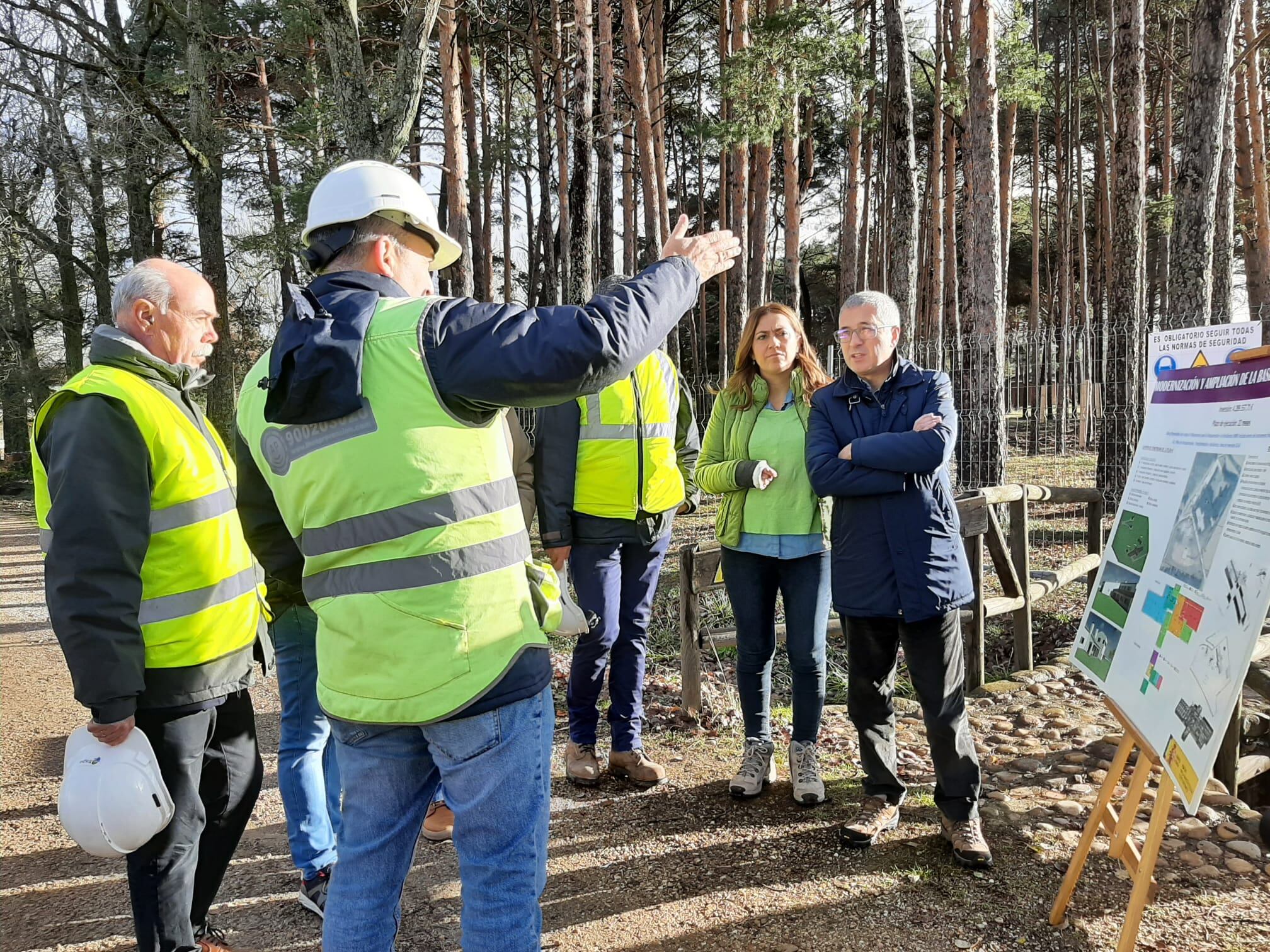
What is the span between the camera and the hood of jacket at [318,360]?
5.23 feet

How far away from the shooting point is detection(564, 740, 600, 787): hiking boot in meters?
3.95

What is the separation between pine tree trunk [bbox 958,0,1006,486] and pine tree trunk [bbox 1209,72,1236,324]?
8.12 feet

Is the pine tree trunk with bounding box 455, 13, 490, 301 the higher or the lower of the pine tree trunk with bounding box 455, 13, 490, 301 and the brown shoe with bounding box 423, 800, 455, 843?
the higher

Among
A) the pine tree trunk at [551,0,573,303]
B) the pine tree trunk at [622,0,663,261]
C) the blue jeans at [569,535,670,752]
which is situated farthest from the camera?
the pine tree trunk at [551,0,573,303]

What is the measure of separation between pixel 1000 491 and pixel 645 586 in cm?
266

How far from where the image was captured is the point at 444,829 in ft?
11.6

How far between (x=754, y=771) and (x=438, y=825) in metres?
1.38

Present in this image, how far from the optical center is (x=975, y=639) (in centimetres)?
528

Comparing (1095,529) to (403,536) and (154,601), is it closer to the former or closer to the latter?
(403,536)

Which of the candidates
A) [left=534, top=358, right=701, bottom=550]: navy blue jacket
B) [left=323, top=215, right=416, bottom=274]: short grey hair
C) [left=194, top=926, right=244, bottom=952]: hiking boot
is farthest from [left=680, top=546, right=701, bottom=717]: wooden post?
[left=323, top=215, right=416, bottom=274]: short grey hair

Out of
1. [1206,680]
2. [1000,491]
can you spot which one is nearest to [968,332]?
[1000,491]

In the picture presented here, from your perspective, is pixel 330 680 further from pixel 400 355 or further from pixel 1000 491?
pixel 1000 491

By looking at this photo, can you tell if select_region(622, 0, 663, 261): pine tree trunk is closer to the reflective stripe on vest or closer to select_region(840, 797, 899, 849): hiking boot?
select_region(840, 797, 899, 849): hiking boot

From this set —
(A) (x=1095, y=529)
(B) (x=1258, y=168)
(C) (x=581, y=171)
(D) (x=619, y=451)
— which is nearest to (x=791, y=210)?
(C) (x=581, y=171)
